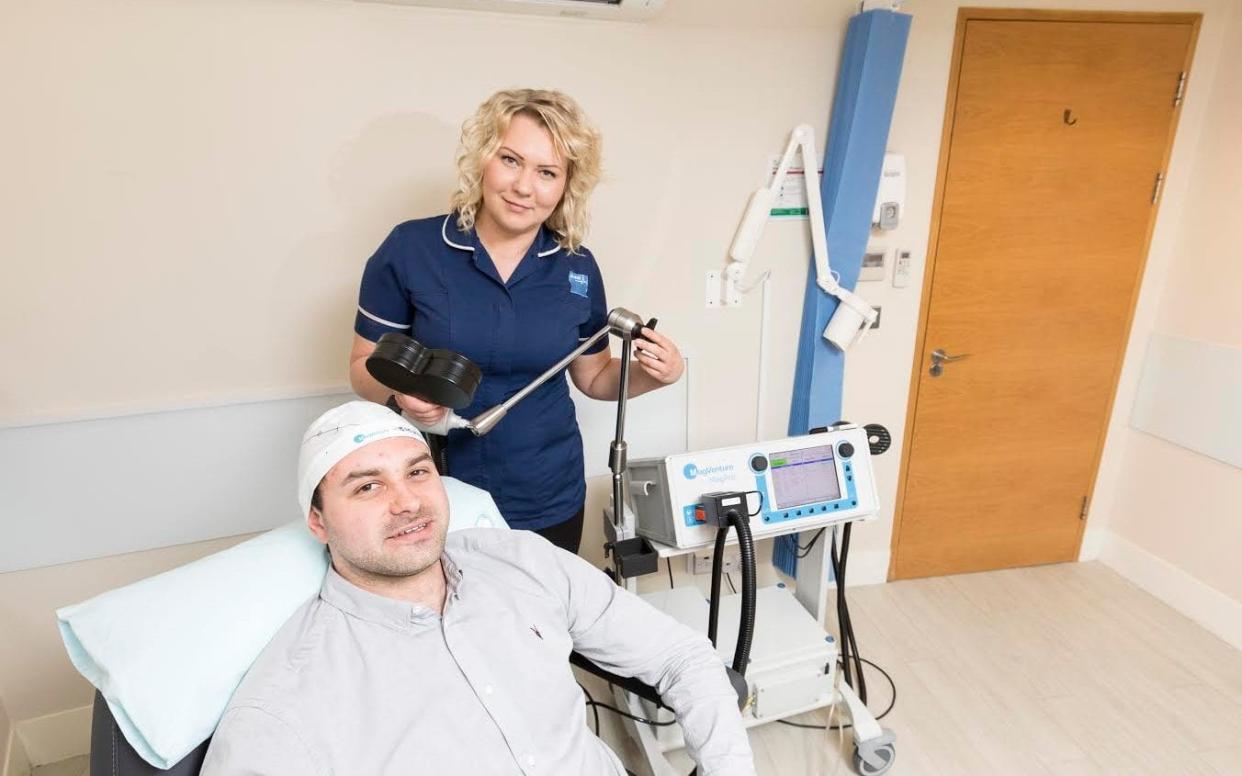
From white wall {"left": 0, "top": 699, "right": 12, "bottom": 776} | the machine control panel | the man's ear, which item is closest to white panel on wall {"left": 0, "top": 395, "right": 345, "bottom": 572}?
white wall {"left": 0, "top": 699, "right": 12, "bottom": 776}

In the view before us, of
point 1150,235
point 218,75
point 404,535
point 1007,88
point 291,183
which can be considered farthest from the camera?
point 1150,235

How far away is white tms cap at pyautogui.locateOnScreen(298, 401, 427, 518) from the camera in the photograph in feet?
→ 3.51

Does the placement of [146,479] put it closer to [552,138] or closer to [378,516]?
[378,516]

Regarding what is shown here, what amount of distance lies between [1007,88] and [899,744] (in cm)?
195

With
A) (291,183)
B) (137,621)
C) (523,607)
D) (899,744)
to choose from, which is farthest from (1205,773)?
(291,183)

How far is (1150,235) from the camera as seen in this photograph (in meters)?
2.33

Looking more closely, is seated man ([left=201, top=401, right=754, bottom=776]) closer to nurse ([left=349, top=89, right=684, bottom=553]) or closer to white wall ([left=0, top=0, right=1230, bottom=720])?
nurse ([left=349, top=89, right=684, bottom=553])

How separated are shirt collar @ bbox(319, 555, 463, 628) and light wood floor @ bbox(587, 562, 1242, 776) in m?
1.07

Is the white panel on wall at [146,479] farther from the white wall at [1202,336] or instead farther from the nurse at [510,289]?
the white wall at [1202,336]

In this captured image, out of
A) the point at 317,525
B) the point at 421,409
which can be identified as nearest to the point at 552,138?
the point at 421,409

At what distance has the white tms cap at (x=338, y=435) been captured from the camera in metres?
1.07

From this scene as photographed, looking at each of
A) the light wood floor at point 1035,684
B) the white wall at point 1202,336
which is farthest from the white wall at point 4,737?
the white wall at point 1202,336

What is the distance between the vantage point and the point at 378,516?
1065 mm

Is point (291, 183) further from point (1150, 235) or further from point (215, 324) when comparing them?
point (1150, 235)
